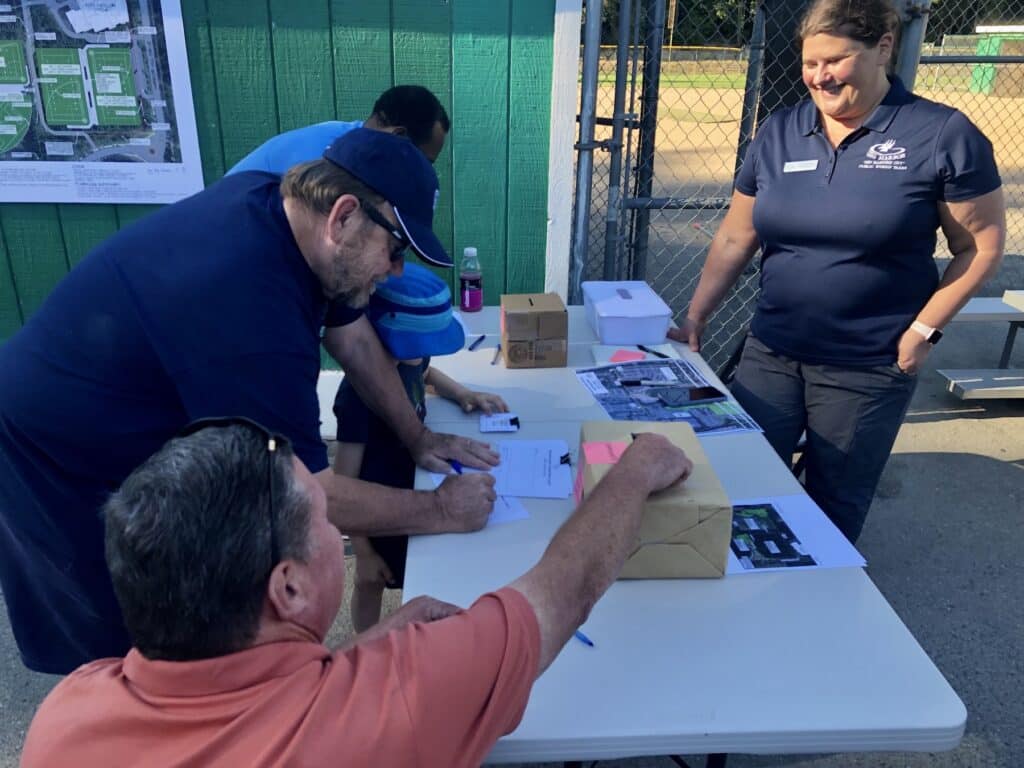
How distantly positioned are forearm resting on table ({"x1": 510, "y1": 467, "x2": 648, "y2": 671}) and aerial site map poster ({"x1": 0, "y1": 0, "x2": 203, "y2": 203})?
289 cm

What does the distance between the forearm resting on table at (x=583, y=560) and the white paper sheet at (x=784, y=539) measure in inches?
13.8

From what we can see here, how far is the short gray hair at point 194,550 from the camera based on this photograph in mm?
905

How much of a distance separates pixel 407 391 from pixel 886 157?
1.44 metres

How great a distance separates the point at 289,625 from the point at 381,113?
2.22 meters

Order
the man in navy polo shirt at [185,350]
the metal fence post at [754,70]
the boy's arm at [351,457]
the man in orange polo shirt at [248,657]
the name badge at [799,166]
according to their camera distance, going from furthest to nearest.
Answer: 1. the metal fence post at [754,70]
2. the name badge at [799,166]
3. the boy's arm at [351,457]
4. the man in navy polo shirt at [185,350]
5. the man in orange polo shirt at [248,657]

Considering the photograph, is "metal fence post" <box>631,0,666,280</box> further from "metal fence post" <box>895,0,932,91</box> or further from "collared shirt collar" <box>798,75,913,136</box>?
"collared shirt collar" <box>798,75,913,136</box>

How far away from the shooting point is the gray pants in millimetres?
2309

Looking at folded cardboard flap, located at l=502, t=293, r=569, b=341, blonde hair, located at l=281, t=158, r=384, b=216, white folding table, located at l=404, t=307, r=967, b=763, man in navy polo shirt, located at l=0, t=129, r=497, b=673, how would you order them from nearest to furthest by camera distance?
white folding table, located at l=404, t=307, r=967, b=763 → man in navy polo shirt, located at l=0, t=129, r=497, b=673 → blonde hair, located at l=281, t=158, r=384, b=216 → folded cardboard flap, located at l=502, t=293, r=569, b=341

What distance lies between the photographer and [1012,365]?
5121mm

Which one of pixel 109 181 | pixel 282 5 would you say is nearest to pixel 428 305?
pixel 282 5

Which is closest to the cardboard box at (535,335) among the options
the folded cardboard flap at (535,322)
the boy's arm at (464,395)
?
the folded cardboard flap at (535,322)

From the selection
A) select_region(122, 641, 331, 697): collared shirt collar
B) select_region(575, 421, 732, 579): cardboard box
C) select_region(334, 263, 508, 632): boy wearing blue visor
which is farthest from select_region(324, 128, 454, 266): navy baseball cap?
select_region(122, 641, 331, 697): collared shirt collar

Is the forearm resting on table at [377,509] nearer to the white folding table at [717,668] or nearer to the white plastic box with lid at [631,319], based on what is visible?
the white folding table at [717,668]

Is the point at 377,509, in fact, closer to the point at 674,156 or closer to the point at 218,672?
the point at 218,672
